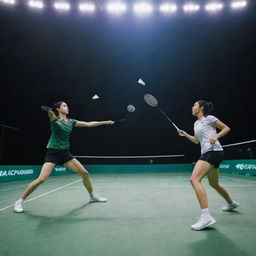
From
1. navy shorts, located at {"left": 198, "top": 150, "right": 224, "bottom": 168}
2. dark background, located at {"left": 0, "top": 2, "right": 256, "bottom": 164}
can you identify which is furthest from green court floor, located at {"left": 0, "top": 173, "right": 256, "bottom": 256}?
dark background, located at {"left": 0, "top": 2, "right": 256, "bottom": 164}

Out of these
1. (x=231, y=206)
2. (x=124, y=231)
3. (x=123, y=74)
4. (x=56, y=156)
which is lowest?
(x=231, y=206)

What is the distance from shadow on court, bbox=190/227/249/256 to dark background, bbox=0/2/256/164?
35.1 ft

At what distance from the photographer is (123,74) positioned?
21.6m

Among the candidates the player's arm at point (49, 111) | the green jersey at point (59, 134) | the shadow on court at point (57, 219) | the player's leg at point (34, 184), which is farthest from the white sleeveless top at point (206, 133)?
the player's leg at point (34, 184)

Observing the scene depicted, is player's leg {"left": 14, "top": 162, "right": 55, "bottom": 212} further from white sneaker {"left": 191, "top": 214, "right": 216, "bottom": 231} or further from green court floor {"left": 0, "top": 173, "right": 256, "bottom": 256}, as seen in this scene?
white sneaker {"left": 191, "top": 214, "right": 216, "bottom": 231}

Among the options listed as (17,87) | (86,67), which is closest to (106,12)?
(86,67)

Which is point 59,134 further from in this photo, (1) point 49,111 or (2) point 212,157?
(2) point 212,157

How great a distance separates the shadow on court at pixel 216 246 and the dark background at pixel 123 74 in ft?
35.1

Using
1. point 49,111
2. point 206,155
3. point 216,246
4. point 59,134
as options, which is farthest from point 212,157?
point 59,134

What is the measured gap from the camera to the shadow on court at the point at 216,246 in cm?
274

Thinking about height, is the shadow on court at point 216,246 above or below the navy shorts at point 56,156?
below

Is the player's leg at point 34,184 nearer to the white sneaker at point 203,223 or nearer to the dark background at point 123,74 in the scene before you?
the white sneaker at point 203,223

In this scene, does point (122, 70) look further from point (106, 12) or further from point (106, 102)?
point (106, 12)

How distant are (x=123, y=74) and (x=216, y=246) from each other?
19.6m
